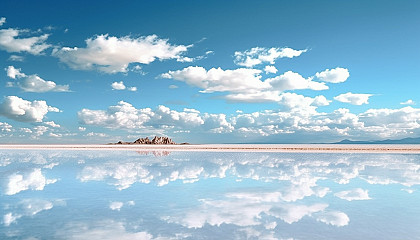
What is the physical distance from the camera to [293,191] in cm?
1417

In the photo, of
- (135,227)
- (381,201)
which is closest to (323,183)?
(381,201)

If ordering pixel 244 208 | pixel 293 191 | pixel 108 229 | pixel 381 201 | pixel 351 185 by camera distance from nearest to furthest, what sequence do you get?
pixel 108 229, pixel 244 208, pixel 381 201, pixel 293 191, pixel 351 185

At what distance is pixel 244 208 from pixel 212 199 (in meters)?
1.86

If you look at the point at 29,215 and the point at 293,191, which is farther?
the point at 293,191

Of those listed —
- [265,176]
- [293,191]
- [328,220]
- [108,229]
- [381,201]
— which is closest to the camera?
[108,229]

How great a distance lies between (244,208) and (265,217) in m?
1.43

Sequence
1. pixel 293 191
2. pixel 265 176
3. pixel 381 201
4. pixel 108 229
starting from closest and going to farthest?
pixel 108 229 < pixel 381 201 < pixel 293 191 < pixel 265 176

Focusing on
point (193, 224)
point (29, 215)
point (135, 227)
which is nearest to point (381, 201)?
point (193, 224)

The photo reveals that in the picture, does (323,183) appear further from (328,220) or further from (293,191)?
(328,220)

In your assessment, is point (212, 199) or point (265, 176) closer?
point (212, 199)

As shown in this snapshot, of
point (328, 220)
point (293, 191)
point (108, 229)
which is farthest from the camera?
point (293, 191)

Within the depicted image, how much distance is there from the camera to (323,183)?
16.5 meters

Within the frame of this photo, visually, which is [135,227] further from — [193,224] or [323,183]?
[323,183]

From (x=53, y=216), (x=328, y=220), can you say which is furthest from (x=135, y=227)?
(x=328, y=220)
